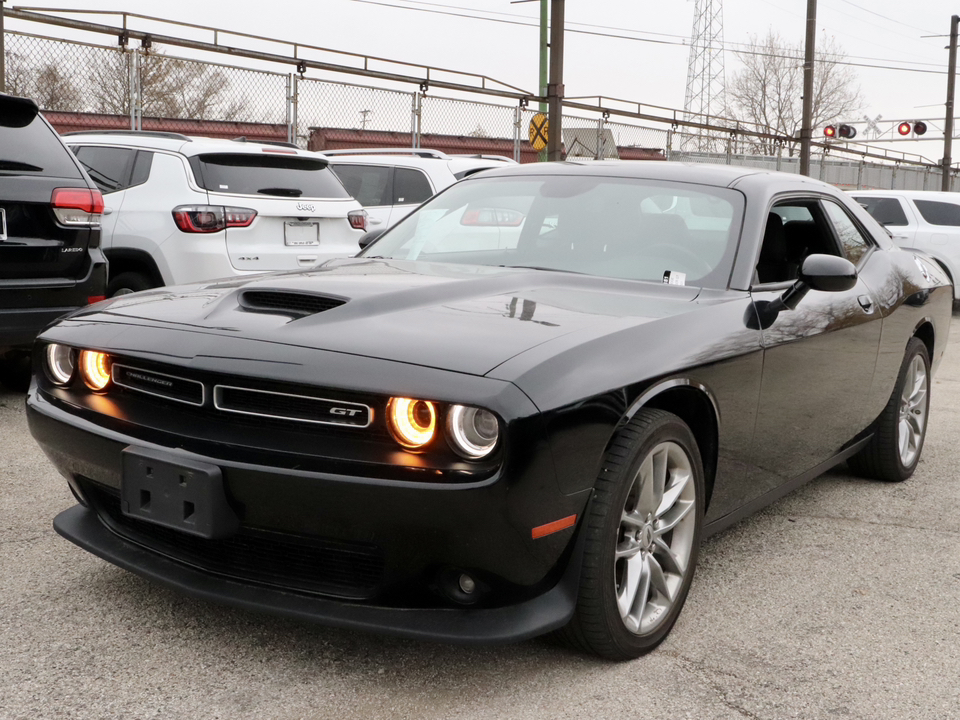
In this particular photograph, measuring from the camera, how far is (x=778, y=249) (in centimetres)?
415

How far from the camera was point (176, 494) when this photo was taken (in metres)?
2.60

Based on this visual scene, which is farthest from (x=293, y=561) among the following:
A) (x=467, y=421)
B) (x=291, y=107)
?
(x=291, y=107)

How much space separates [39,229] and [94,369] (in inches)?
110

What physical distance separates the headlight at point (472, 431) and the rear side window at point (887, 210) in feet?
43.5

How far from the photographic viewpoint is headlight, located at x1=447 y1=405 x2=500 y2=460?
2.45m

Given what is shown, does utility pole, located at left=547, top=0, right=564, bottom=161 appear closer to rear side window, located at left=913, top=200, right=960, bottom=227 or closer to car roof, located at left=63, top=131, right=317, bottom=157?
rear side window, located at left=913, top=200, right=960, bottom=227

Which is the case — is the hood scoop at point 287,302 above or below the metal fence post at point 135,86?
below

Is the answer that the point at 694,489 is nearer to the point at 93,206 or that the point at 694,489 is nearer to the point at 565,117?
the point at 93,206

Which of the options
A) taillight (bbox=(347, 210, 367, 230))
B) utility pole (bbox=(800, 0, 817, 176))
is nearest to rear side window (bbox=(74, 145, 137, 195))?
taillight (bbox=(347, 210, 367, 230))

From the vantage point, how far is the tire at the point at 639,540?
2.69 meters

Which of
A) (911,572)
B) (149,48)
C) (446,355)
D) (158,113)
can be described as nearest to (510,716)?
(446,355)

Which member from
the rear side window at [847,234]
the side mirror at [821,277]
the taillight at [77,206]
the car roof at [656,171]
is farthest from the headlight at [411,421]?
the taillight at [77,206]

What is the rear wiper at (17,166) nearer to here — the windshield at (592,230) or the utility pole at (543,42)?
the windshield at (592,230)

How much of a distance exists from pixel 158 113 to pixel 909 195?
11.3 m
